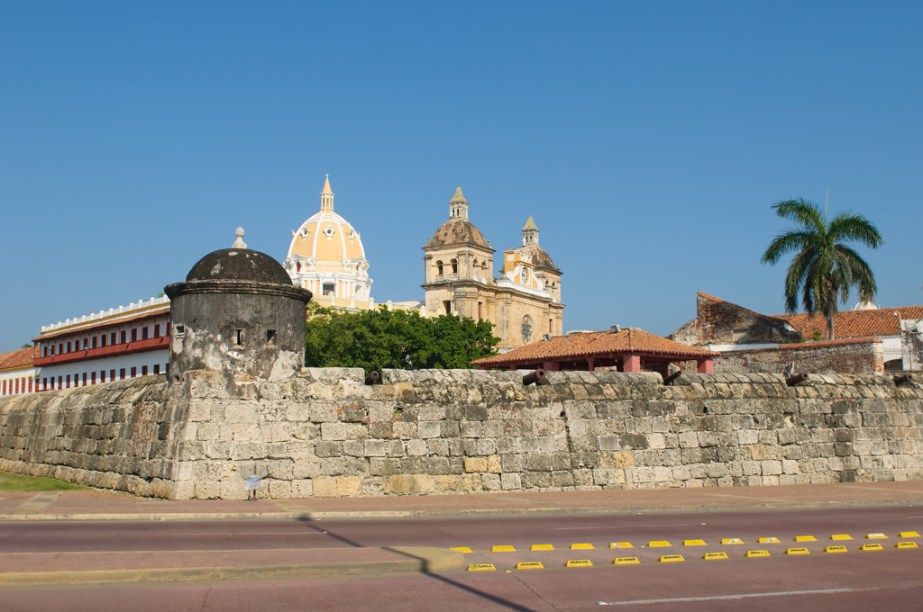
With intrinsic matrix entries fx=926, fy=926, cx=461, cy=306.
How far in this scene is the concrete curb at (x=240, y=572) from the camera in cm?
801

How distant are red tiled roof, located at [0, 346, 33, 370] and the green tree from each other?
4089 cm

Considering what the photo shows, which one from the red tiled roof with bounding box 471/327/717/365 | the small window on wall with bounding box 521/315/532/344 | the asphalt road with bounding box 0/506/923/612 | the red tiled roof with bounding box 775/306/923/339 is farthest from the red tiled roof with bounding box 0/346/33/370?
the asphalt road with bounding box 0/506/923/612

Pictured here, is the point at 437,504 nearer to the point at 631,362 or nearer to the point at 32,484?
the point at 32,484

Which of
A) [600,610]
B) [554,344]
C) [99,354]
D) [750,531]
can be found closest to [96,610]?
[600,610]

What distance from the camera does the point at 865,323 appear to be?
140 feet

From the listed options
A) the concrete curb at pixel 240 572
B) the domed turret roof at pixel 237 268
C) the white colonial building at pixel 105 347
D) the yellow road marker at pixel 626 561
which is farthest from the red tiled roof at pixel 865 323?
the white colonial building at pixel 105 347

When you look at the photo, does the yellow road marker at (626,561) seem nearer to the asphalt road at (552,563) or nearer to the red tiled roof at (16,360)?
the asphalt road at (552,563)

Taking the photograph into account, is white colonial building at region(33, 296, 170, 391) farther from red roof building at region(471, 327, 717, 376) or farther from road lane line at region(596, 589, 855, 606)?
road lane line at region(596, 589, 855, 606)

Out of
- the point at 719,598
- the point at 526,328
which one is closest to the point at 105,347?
the point at 526,328

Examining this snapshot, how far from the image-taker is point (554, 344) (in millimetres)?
35281

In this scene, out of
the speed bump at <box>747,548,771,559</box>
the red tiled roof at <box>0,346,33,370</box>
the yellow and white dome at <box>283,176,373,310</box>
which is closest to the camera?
the speed bump at <box>747,548,771,559</box>

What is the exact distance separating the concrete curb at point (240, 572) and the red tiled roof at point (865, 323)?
1400 inches

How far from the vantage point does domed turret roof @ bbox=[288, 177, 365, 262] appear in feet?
363

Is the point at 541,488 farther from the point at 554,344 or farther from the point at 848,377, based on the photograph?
the point at 554,344
